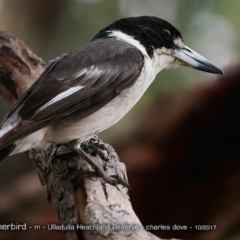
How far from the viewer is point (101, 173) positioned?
5.09 ft

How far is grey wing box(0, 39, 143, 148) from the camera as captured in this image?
1.46 metres

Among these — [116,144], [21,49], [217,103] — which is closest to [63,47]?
[21,49]

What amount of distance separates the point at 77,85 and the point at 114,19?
4.73 ft

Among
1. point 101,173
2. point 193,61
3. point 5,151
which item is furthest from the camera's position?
point 193,61

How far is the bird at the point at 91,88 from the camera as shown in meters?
1.47

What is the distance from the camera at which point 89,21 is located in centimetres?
299

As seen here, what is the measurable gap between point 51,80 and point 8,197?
0.60 meters

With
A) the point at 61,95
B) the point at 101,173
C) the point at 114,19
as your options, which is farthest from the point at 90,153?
the point at 114,19

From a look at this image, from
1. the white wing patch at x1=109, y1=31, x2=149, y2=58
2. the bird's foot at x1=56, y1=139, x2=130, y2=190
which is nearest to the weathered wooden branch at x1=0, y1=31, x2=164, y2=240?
the bird's foot at x1=56, y1=139, x2=130, y2=190

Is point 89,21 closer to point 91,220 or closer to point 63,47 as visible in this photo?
point 63,47

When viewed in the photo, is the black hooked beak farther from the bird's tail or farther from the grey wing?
the bird's tail

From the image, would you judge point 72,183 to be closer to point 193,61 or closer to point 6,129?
point 6,129

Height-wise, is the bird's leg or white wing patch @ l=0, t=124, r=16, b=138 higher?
white wing patch @ l=0, t=124, r=16, b=138


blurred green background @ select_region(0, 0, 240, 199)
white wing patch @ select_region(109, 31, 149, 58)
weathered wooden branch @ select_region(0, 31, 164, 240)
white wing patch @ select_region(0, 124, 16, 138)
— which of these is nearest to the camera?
weathered wooden branch @ select_region(0, 31, 164, 240)
